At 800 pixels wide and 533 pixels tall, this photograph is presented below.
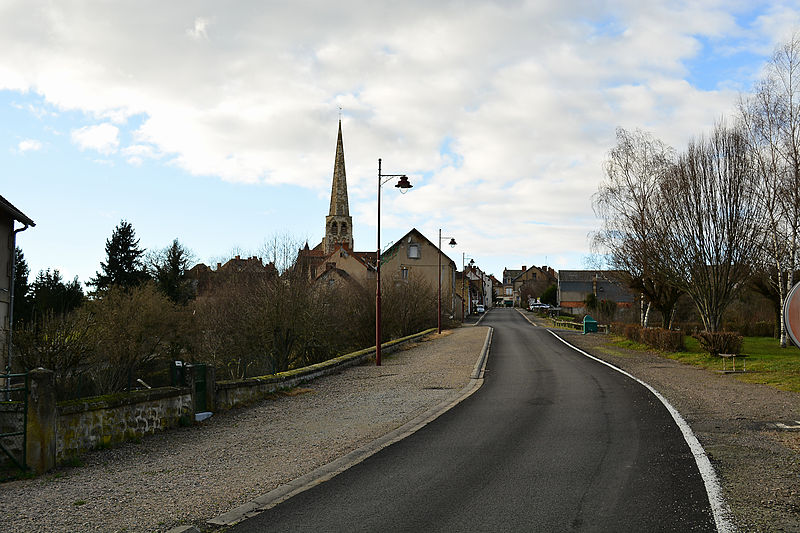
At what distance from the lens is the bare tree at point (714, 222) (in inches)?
1044

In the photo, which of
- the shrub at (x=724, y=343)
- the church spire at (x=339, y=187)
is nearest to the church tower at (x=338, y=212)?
the church spire at (x=339, y=187)

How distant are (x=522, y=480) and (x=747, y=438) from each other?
435cm

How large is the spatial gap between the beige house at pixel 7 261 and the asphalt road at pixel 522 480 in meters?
18.7

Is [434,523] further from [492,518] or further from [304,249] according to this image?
[304,249]

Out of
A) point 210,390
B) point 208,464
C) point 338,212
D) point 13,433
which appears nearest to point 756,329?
point 210,390

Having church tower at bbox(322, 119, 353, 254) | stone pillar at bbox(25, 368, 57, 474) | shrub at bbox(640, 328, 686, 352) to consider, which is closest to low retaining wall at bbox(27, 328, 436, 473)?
stone pillar at bbox(25, 368, 57, 474)

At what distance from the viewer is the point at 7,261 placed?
23.3 m

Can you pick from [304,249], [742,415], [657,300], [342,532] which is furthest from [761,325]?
[342,532]

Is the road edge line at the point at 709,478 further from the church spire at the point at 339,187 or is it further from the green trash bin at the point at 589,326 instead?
the church spire at the point at 339,187

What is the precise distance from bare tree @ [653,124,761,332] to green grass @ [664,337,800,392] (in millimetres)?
2475

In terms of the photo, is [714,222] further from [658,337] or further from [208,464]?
[208,464]

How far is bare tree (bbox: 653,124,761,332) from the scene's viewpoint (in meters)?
26.5

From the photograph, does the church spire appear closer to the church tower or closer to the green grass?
the church tower

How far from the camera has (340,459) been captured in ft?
27.6
